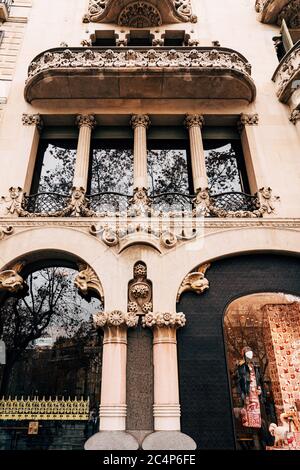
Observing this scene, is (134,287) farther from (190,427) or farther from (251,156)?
(251,156)

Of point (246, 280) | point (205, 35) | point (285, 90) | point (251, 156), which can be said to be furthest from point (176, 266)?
point (205, 35)

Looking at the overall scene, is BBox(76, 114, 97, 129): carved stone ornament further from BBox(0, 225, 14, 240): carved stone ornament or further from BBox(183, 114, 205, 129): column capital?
BBox(0, 225, 14, 240): carved stone ornament

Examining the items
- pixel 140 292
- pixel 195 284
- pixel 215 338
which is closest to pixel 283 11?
pixel 195 284

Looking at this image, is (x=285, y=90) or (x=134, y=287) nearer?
(x=134, y=287)

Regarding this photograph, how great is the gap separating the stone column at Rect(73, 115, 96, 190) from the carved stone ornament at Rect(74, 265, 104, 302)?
9.23 feet

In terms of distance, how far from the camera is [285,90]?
10859 millimetres

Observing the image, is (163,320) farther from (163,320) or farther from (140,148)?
(140,148)

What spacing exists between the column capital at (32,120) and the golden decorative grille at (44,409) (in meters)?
8.44

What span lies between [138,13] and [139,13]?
0.04 metres

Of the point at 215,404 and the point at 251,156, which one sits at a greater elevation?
the point at 251,156

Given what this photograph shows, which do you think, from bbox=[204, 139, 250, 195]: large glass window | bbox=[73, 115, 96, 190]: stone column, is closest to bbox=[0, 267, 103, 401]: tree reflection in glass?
bbox=[73, 115, 96, 190]: stone column

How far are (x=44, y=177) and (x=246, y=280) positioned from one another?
720 cm

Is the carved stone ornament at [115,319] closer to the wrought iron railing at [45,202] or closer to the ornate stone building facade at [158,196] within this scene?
the ornate stone building facade at [158,196]

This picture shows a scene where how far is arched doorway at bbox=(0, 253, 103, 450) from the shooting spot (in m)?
7.24
